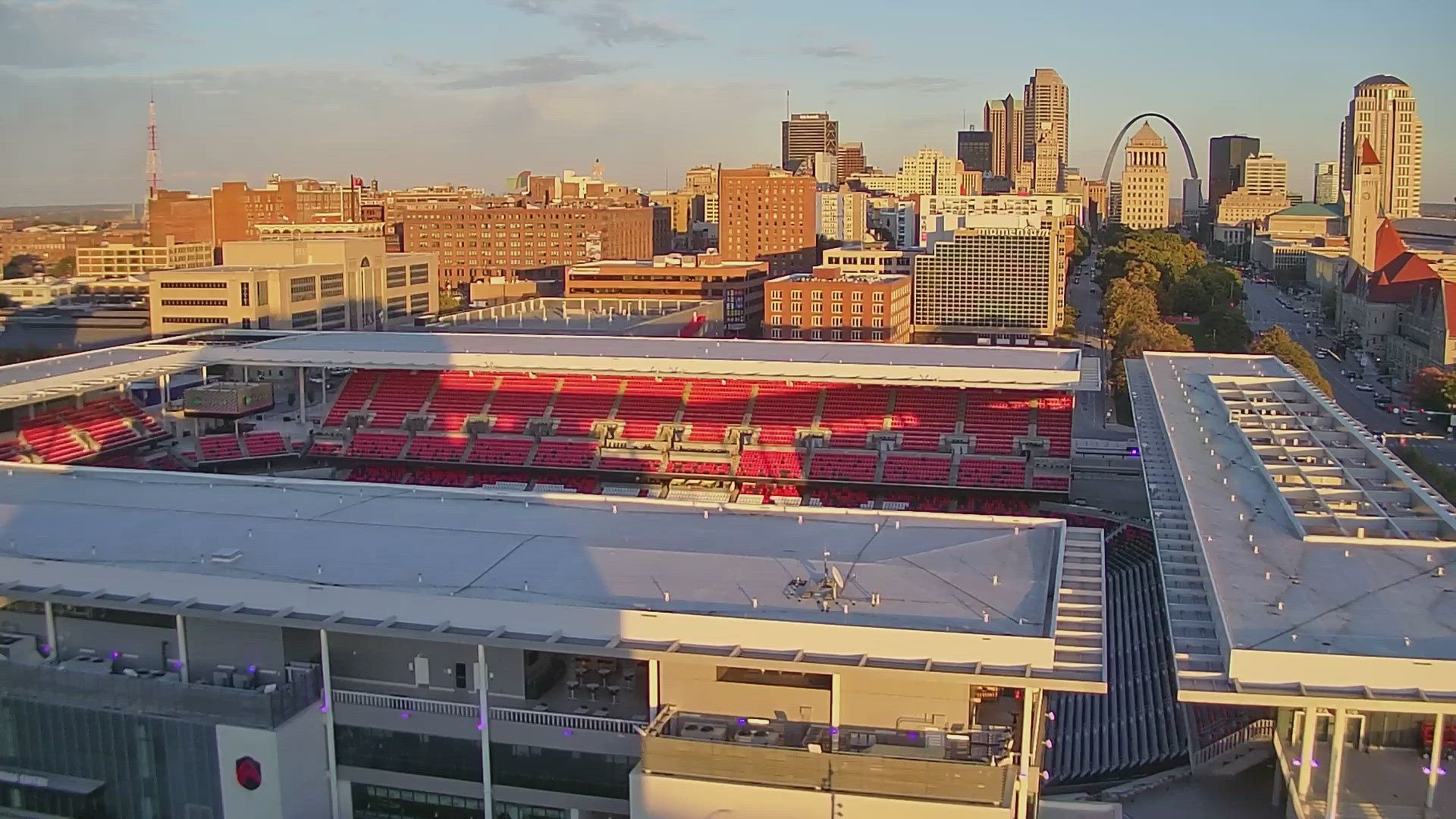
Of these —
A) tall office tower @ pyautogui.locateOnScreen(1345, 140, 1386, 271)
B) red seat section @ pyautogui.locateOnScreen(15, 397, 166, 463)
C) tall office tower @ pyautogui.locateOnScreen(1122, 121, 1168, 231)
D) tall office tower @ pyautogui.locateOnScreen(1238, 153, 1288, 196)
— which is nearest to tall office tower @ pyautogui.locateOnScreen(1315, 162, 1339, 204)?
tall office tower @ pyautogui.locateOnScreen(1238, 153, 1288, 196)

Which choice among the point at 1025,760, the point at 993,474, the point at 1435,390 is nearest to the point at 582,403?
the point at 993,474

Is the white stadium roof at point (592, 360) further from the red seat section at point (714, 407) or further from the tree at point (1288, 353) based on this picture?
the tree at point (1288, 353)

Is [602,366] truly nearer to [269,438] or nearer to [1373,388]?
[269,438]

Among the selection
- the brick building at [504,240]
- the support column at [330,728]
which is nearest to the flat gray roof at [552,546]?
the support column at [330,728]

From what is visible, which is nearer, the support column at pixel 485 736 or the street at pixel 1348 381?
the support column at pixel 485 736

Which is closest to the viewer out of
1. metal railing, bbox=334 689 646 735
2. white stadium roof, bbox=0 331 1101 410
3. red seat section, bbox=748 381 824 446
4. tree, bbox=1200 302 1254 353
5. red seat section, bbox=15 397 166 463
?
metal railing, bbox=334 689 646 735

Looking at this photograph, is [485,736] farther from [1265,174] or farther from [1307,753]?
[1265,174]

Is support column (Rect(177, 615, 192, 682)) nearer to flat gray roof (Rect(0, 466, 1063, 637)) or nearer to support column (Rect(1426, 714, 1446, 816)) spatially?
flat gray roof (Rect(0, 466, 1063, 637))
